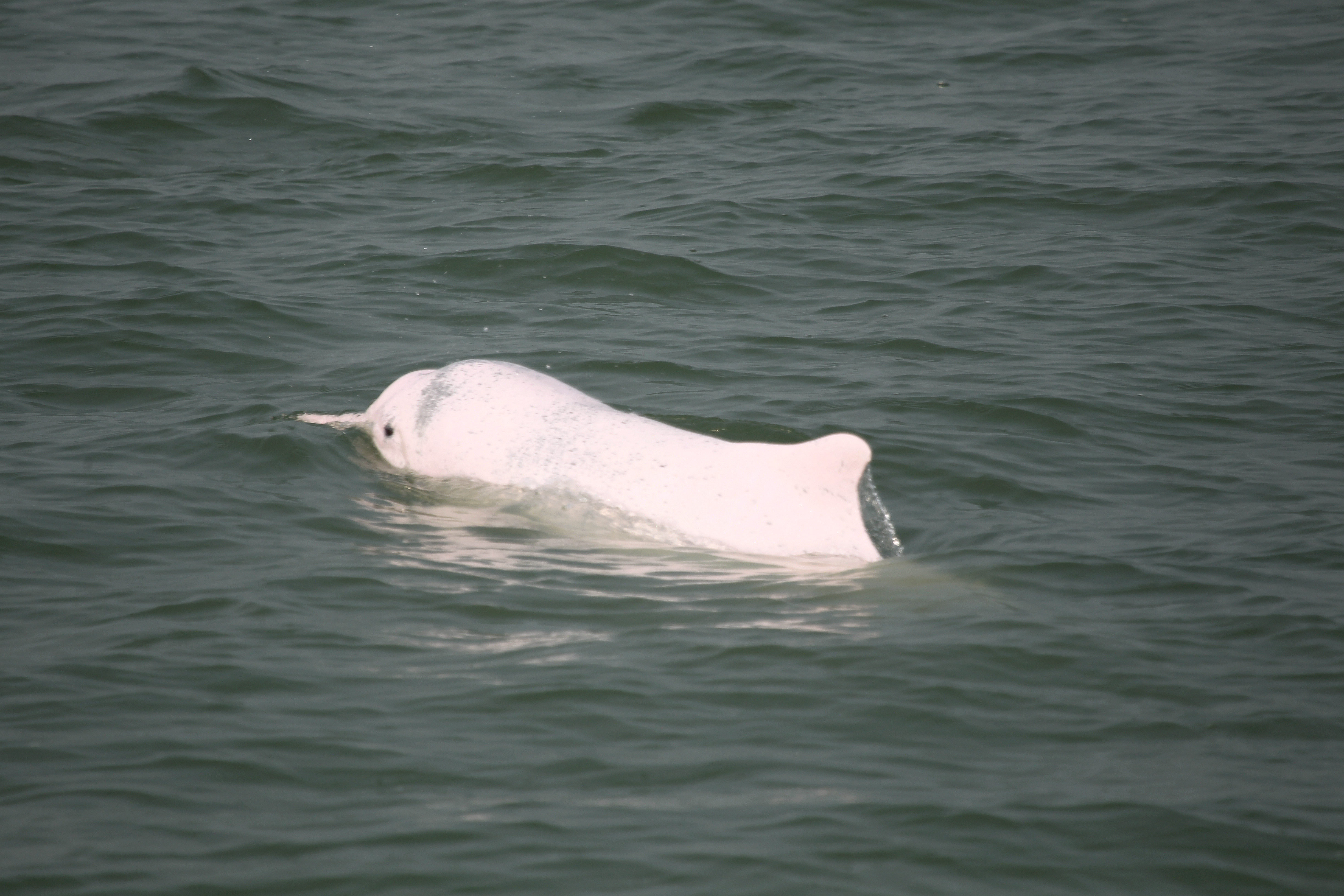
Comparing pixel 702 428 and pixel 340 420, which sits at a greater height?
pixel 340 420

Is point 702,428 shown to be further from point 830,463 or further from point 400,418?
point 830,463

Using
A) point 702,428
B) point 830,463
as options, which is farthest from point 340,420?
point 830,463

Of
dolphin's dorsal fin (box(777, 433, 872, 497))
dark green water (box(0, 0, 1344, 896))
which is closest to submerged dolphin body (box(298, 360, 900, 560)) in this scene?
dolphin's dorsal fin (box(777, 433, 872, 497))

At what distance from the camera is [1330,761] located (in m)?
5.75

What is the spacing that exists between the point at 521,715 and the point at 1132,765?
2741 millimetres

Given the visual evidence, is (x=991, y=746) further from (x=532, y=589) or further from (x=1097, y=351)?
(x=1097, y=351)

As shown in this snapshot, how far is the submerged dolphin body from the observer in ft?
25.1

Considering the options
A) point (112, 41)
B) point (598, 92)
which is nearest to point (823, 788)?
point (598, 92)

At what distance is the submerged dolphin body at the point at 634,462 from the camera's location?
7.64 m

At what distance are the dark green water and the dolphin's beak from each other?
12cm

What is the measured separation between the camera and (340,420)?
9.95 m

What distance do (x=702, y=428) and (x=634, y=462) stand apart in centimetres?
213

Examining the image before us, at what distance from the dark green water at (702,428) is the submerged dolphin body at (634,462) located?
0.24 metres

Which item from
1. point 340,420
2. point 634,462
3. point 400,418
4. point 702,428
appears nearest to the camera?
point 634,462
